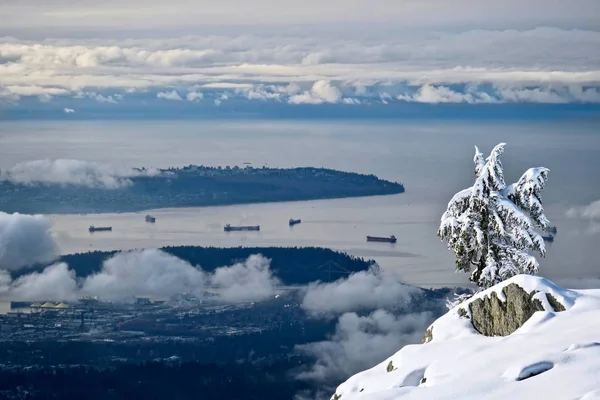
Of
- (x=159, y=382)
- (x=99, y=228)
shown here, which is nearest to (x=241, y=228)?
(x=99, y=228)

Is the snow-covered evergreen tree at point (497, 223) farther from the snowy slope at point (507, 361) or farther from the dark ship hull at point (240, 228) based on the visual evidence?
the dark ship hull at point (240, 228)

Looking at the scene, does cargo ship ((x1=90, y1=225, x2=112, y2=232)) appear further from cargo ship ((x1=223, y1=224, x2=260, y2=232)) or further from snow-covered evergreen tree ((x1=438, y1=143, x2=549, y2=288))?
snow-covered evergreen tree ((x1=438, y1=143, x2=549, y2=288))

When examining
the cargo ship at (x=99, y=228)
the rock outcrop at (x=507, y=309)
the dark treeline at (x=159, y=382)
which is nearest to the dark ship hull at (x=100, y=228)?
the cargo ship at (x=99, y=228)

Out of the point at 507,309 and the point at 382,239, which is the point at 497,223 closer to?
the point at 507,309

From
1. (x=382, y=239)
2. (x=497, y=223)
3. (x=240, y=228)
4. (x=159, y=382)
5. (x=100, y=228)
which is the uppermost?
(x=497, y=223)

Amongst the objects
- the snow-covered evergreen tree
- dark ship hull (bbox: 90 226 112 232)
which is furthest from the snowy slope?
dark ship hull (bbox: 90 226 112 232)

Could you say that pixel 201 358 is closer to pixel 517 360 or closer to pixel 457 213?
pixel 457 213
